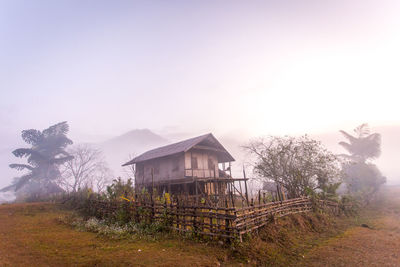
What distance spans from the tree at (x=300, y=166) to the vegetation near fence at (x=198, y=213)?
2.84m

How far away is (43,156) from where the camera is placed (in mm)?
33406

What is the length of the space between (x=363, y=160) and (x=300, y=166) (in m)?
21.8

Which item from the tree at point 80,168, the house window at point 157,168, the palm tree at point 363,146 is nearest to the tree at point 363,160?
the palm tree at point 363,146

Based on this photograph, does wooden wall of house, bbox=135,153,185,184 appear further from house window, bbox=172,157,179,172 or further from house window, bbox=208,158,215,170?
house window, bbox=208,158,215,170

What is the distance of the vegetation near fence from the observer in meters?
7.95

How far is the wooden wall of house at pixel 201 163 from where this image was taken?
20.1m

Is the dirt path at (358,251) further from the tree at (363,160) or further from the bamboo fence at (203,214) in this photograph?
the tree at (363,160)

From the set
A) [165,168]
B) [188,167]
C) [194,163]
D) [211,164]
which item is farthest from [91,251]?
[211,164]

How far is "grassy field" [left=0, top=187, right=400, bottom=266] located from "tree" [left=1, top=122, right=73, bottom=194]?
26859 mm

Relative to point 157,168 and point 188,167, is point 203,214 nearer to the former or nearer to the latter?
point 188,167

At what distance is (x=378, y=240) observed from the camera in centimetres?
894

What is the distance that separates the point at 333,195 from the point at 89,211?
18580 mm

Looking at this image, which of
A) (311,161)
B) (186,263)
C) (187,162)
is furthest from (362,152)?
(186,263)

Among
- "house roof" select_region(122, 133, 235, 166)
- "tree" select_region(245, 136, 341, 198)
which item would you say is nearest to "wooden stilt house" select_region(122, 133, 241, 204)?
"house roof" select_region(122, 133, 235, 166)
